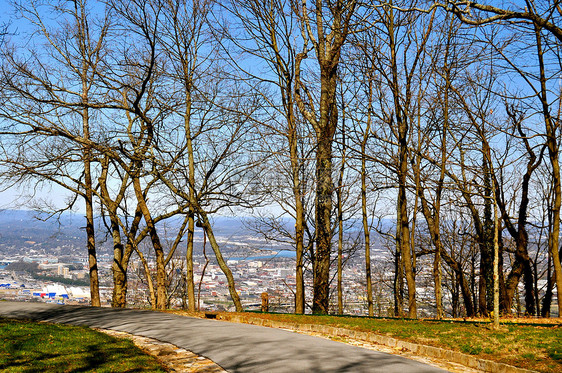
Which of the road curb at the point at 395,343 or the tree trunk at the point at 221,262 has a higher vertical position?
the tree trunk at the point at 221,262

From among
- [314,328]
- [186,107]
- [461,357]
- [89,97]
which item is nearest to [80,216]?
[89,97]

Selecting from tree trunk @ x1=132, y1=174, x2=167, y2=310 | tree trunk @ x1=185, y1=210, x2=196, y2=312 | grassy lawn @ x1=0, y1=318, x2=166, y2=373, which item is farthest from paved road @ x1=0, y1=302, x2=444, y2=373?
tree trunk @ x1=132, y1=174, x2=167, y2=310

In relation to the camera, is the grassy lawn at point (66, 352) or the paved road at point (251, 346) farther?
the grassy lawn at point (66, 352)

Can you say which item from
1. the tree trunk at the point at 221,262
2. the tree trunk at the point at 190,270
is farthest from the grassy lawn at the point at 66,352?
the tree trunk at the point at 221,262

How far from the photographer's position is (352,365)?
24.3ft

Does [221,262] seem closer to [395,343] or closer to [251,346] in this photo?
[251,346]

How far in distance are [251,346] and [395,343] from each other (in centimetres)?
285

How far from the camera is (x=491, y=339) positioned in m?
9.04

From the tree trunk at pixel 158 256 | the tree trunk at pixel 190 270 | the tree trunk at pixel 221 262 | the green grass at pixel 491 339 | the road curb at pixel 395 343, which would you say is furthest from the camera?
the tree trunk at pixel 158 256

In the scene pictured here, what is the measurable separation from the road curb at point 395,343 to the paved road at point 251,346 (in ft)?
3.07

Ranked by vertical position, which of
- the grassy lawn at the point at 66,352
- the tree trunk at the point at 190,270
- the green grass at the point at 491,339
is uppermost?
the tree trunk at the point at 190,270

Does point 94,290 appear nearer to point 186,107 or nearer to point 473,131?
point 186,107

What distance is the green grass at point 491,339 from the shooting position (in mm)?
7831

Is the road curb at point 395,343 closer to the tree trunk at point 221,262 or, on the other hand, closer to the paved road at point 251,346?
the paved road at point 251,346
